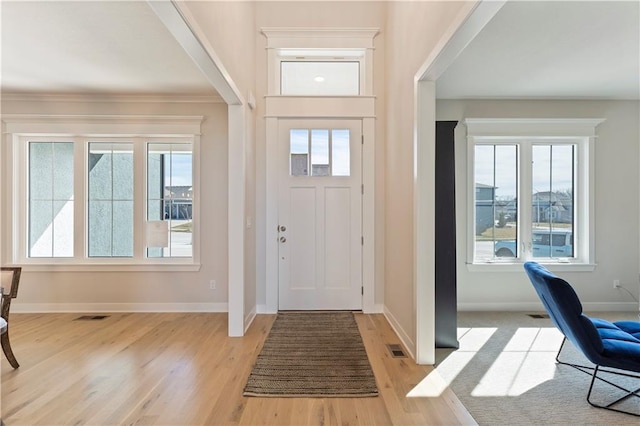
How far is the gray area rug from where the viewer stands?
2.06 m

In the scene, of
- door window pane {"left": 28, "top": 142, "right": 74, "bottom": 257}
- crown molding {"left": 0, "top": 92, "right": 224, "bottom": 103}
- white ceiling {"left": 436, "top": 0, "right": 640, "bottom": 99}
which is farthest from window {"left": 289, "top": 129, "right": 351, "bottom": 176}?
door window pane {"left": 28, "top": 142, "right": 74, "bottom": 257}

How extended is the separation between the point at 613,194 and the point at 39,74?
6.96 m

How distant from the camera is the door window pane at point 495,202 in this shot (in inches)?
172

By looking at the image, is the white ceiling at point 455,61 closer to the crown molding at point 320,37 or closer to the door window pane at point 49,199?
the door window pane at point 49,199

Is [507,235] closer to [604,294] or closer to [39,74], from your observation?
[604,294]

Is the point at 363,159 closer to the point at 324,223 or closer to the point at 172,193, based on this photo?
the point at 324,223

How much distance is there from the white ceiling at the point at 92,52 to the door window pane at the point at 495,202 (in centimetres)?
364

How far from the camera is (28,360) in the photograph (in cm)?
281

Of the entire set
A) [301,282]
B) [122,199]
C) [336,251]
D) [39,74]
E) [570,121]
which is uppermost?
[39,74]

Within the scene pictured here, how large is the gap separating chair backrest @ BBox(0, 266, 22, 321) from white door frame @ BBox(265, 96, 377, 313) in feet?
7.54

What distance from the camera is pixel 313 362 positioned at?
2.73 meters

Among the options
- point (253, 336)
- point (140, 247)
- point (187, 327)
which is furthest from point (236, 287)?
point (140, 247)

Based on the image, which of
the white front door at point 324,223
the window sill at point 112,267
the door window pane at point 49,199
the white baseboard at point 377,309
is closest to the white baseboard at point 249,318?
the white front door at point 324,223

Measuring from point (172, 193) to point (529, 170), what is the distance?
466 centimetres
